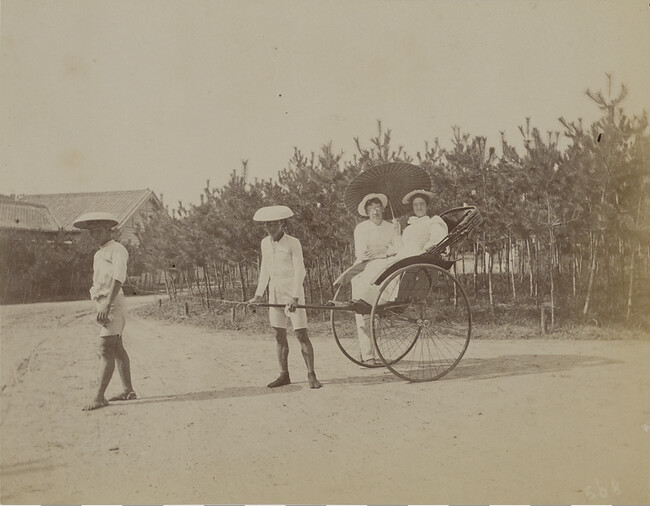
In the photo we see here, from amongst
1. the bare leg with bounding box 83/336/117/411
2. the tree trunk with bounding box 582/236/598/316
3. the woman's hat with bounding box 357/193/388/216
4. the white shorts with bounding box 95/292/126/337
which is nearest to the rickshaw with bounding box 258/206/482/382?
the woman's hat with bounding box 357/193/388/216

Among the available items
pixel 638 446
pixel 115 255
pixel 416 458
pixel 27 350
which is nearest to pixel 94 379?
pixel 27 350

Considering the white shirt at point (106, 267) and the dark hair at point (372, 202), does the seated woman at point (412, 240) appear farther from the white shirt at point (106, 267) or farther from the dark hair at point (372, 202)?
the white shirt at point (106, 267)

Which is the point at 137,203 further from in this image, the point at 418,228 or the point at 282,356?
the point at 418,228

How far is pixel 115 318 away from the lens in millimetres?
4289

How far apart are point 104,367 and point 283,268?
166 cm

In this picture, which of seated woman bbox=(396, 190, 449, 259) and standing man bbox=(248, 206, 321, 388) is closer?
standing man bbox=(248, 206, 321, 388)

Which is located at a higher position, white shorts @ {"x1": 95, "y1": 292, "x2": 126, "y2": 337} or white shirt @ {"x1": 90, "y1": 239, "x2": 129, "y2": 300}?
white shirt @ {"x1": 90, "y1": 239, "x2": 129, "y2": 300}

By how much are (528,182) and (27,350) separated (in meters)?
6.14

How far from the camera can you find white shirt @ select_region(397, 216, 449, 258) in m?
5.03

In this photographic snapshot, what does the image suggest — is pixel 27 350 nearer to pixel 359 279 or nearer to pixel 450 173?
pixel 359 279

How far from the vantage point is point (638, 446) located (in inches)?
159

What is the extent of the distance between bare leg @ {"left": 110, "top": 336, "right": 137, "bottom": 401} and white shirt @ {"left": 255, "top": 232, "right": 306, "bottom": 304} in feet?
3.97

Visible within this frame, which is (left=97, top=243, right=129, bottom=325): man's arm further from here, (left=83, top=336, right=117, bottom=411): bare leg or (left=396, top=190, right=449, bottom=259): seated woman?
(left=396, top=190, right=449, bottom=259): seated woman

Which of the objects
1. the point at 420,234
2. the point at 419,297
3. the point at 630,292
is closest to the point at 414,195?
the point at 420,234
